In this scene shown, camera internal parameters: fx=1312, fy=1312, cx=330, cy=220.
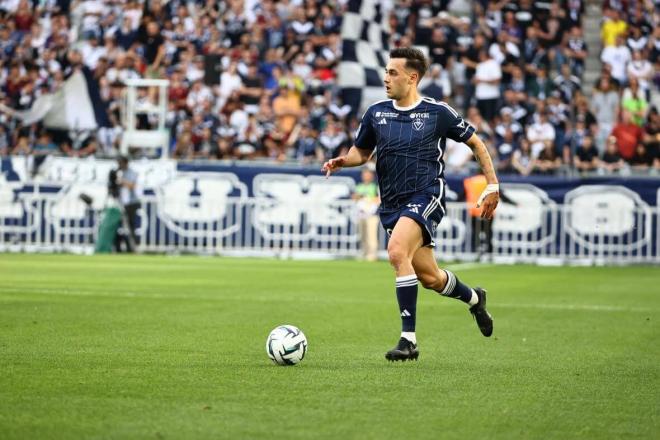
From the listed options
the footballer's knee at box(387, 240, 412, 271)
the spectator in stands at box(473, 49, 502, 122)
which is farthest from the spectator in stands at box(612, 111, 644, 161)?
the footballer's knee at box(387, 240, 412, 271)

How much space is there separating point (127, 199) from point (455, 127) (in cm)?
1670

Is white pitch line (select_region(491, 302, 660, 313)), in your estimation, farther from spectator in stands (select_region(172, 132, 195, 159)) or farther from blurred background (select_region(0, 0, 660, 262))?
spectator in stands (select_region(172, 132, 195, 159))

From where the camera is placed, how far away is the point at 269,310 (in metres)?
13.4

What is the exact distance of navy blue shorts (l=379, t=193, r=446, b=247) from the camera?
9.29 metres

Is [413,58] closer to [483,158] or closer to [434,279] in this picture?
[483,158]

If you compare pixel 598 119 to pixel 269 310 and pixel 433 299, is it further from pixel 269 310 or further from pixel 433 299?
pixel 269 310

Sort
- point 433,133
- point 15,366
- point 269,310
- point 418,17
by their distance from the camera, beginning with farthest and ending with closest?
point 418,17 < point 269,310 < point 433,133 < point 15,366

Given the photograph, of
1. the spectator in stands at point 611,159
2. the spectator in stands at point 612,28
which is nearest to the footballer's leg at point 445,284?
the spectator in stands at point 611,159

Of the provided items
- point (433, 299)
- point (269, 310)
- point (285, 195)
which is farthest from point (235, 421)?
point (285, 195)

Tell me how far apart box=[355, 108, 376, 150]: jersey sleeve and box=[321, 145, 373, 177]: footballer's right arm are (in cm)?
4

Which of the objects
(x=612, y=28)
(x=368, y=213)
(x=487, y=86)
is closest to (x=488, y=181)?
(x=368, y=213)

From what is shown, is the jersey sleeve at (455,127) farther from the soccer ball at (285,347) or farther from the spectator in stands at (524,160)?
the spectator in stands at (524,160)

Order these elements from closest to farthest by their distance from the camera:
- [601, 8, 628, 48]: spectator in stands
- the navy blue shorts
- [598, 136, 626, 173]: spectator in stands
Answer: the navy blue shorts < [598, 136, 626, 173]: spectator in stands < [601, 8, 628, 48]: spectator in stands

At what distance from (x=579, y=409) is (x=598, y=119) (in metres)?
21.4
